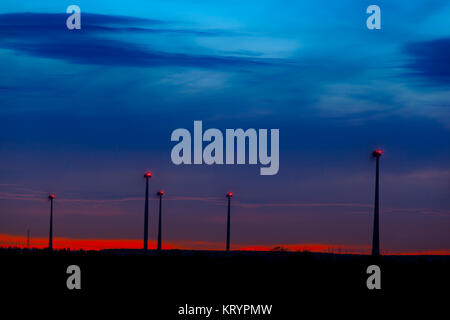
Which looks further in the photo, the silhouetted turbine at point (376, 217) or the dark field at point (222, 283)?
the silhouetted turbine at point (376, 217)

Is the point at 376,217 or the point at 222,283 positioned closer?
the point at 222,283

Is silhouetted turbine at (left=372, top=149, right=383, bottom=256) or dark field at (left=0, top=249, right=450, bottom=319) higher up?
silhouetted turbine at (left=372, top=149, right=383, bottom=256)

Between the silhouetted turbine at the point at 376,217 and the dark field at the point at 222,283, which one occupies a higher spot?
the silhouetted turbine at the point at 376,217

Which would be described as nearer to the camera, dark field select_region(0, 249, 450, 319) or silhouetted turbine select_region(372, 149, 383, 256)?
dark field select_region(0, 249, 450, 319)

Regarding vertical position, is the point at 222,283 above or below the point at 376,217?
below

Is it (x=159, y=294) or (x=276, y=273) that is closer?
A: (x=159, y=294)
